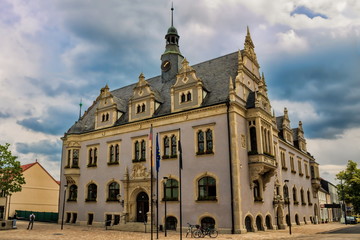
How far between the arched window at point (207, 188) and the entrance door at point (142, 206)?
7.08m

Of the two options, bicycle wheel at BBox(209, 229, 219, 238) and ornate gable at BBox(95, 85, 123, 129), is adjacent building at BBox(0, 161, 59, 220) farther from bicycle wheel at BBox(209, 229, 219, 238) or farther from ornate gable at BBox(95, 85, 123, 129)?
bicycle wheel at BBox(209, 229, 219, 238)

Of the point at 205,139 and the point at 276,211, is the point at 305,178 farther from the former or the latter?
the point at 205,139

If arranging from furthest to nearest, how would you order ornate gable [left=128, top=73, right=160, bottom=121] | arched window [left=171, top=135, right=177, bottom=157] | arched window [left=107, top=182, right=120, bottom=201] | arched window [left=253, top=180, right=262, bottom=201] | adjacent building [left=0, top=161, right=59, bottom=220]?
1. adjacent building [left=0, top=161, right=59, bottom=220]
2. arched window [left=107, top=182, right=120, bottom=201]
3. ornate gable [left=128, top=73, right=160, bottom=121]
4. arched window [left=171, top=135, right=177, bottom=157]
5. arched window [left=253, top=180, right=262, bottom=201]

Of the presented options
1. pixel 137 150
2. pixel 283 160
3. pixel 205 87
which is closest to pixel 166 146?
pixel 137 150

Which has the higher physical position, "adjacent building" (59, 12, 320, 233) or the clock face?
the clock face

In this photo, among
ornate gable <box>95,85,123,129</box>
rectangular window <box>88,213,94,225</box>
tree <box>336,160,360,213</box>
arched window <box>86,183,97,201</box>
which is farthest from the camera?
tree <box>336,160,360,213</box>

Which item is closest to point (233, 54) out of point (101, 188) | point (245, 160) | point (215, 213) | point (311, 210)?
point (245, 160)

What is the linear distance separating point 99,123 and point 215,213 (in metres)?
19.9

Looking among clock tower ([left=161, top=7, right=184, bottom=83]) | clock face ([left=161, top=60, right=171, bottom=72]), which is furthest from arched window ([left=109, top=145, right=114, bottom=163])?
clock face ([left=161, top=60, right=171, bottom=72])

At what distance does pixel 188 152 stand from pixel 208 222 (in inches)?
267

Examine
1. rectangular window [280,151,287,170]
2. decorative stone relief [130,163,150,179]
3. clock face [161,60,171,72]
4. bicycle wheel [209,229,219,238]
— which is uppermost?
clock face [161,60,171,72]

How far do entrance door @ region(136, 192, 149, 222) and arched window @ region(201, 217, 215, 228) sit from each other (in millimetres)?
7644

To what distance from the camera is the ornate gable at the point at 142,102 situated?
35.8 meters

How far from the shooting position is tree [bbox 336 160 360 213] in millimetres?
58834
